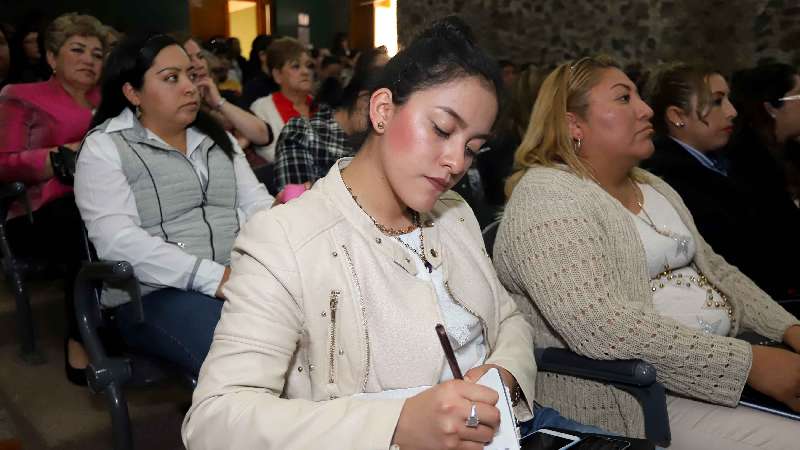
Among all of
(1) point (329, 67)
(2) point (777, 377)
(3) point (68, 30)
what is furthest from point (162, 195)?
(1) point (329, 67)

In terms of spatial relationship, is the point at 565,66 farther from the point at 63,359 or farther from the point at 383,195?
the point at 63,359

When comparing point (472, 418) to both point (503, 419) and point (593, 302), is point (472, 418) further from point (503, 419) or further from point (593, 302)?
point (593, 302)

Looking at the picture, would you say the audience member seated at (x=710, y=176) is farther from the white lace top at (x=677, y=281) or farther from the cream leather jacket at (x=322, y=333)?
the cream leather jacket at (x=322, y=333)

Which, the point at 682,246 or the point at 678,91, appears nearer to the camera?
the point at 682,246

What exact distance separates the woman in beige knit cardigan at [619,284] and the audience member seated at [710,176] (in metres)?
0.38

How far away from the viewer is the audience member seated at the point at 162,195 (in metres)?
1.92

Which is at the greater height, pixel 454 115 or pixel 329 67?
pixel 454 115

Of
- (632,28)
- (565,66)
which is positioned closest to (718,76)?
(565,66)

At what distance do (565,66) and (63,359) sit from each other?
226cm

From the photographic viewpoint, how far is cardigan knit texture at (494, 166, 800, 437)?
4.96ft

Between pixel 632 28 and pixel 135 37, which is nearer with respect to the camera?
pixel 135 37

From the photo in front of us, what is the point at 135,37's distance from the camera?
2.17 meters

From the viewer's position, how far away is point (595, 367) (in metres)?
1.50

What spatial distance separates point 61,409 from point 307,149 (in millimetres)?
1345
